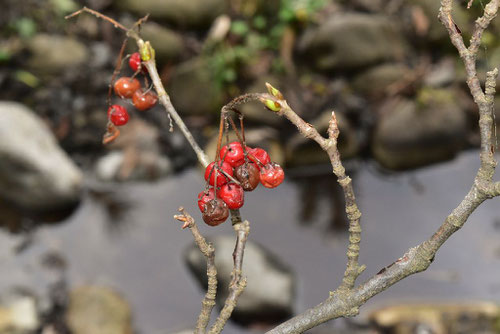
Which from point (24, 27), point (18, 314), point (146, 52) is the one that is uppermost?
point (24, 27)

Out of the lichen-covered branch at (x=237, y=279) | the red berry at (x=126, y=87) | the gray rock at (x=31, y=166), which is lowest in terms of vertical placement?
the lichen-covered branch at (x=237, y=279)

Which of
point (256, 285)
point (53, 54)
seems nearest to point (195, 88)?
point (53, 54)

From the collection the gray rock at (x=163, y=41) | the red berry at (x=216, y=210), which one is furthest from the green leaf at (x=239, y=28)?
the red berry at (x=216, y=210)

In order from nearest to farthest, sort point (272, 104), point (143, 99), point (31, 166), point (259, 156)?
point (272, 104)
point (259, 156)
point (143, 99)
point (31, 166)

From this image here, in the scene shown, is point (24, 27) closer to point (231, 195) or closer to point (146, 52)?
point (146, 52)

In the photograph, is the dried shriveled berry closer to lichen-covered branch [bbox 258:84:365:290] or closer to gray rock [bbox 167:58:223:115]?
lichen-covered branch [bbox 258:84:365:290]

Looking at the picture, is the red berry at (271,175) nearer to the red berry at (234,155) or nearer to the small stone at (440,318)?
the red berry at (234,155)
